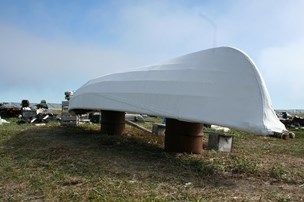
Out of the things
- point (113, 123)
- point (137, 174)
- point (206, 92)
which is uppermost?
point (206, 92)

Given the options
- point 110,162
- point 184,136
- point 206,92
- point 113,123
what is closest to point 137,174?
point 110,162

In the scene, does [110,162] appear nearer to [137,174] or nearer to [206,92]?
[137,174]

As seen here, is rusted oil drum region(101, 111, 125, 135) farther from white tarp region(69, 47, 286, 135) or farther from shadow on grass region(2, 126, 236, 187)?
white tarp region(69, 47, 286, 135)

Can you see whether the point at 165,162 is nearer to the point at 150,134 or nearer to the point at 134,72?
the point at 134,72

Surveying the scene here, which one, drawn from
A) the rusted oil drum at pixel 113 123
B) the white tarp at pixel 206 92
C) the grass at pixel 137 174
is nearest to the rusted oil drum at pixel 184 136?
the grass at pixel 137 174

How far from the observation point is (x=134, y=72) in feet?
39.6

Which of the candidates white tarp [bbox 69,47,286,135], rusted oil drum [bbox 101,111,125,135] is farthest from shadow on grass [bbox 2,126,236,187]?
rusted oil drum [bbox 101,111,125,135]

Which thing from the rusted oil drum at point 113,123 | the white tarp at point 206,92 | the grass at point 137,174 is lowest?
the grass at point 137,174

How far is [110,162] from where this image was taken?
8.27 m

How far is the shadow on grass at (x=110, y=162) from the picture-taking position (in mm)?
6938

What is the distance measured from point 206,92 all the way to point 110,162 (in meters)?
2.53

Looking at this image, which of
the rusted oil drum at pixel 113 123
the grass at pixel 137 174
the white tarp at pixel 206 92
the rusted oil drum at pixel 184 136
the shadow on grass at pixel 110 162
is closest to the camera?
the grass at pixel 137 174

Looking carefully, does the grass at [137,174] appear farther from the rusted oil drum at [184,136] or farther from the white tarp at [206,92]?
the white tarp at [206,92]

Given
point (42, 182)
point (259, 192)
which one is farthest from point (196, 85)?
point (42, 182)
